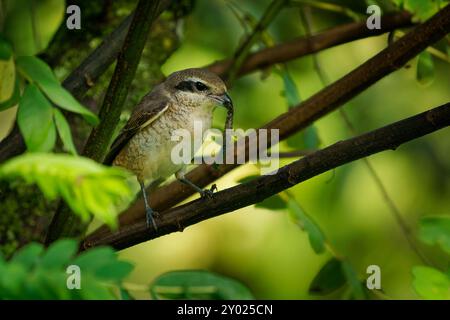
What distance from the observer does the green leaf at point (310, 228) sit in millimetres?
2555

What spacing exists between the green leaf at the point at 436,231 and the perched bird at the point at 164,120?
3.93ft

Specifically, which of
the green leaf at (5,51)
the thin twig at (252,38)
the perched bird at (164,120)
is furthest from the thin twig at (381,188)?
the green leaf at (5,51)

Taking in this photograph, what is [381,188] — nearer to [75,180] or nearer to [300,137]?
[300,137]

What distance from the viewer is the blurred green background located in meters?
3.72

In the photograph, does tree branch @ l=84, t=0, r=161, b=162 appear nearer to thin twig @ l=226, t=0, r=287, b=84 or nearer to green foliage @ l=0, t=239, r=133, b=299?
green foliage @ l=0, t=239, r=133, b=299

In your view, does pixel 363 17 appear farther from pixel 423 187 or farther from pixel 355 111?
pixel 423 187

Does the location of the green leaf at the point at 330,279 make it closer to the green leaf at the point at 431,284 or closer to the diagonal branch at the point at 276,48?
the diagonal branch at the point at 276,48

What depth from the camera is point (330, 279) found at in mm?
2734

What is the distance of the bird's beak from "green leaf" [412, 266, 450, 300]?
49.5 inches

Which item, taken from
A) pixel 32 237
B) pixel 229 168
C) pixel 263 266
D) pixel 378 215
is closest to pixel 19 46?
pixel 32 237

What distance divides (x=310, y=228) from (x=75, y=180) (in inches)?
61.4

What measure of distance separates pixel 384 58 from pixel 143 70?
1.05m

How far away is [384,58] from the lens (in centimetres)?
250
